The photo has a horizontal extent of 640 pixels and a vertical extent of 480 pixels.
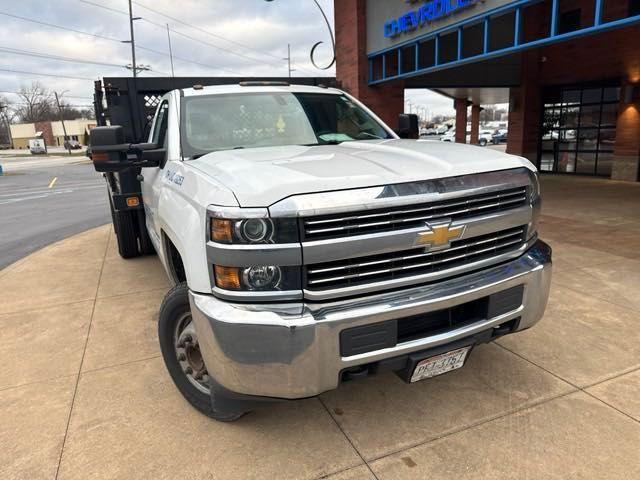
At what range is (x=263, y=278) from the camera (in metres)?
2.26

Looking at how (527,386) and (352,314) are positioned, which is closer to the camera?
(352,314)

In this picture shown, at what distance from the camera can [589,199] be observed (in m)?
11.2

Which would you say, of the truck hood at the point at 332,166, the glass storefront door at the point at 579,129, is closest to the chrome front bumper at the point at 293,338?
the truck hood at the point at 332,166

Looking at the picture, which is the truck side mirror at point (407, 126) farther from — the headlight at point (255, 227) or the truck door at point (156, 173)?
the headlight at point (255, 227)

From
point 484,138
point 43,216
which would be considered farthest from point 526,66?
point 484,138

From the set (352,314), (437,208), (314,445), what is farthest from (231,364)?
(437,208)

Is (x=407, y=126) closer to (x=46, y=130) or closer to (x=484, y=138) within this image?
(x=484, y=138)

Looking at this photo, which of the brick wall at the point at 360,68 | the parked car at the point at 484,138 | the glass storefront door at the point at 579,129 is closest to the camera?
the brick wall at the point at 360,68

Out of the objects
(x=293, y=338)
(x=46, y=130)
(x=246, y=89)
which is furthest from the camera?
(x=46, y=130)

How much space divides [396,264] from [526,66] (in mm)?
16976

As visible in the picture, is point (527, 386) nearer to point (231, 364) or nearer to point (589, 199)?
point (231, 364)

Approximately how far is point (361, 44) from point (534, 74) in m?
7.07

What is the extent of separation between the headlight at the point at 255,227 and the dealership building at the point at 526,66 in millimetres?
7730

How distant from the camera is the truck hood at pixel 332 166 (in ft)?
7.46
